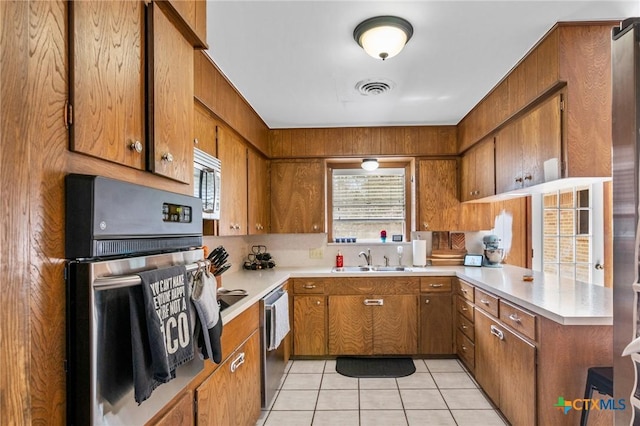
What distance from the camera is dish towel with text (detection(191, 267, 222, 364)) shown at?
1.24 metres

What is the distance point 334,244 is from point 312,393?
5.74 ft

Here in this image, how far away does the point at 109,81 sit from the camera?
3.08 feet

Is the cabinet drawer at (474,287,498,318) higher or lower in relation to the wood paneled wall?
lower

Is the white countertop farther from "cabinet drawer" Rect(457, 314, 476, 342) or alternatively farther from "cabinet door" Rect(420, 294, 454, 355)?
"cabinet drawer" Rect(457, 314, 476, 342)

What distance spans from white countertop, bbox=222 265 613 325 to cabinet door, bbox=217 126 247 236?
19.1 inches

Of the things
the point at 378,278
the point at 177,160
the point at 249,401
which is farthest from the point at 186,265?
the point at 378,278

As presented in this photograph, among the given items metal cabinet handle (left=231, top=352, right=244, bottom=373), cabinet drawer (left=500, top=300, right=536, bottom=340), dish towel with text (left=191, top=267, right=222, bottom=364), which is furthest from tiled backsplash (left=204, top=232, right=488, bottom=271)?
dish towel with text (left=191, top=267, right=222, bottom=364)

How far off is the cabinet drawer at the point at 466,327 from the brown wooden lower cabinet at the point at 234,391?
5.96ft

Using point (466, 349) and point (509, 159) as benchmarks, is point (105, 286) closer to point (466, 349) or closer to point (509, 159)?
point (509, 159)

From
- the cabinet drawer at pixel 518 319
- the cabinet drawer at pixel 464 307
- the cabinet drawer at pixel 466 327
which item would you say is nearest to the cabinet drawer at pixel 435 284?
the cabinet drawer at pixel 464 307

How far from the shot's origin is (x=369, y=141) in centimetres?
392

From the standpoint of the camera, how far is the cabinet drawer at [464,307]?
3092 mm

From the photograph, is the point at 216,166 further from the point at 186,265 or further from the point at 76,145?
the point at 76,145

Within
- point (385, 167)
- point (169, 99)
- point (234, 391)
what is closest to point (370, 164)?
point (385, 167)
